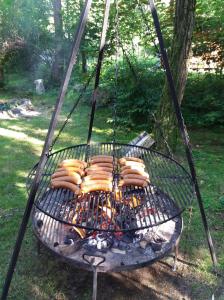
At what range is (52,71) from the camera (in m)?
11.2

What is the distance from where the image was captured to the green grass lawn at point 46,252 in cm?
293

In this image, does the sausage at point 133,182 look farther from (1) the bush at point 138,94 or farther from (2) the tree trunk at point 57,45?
(2) the tree trunk at point 57,45

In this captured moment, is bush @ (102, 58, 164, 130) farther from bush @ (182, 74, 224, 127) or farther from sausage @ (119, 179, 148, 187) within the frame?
sausage @ (119, 179, 148, 187)

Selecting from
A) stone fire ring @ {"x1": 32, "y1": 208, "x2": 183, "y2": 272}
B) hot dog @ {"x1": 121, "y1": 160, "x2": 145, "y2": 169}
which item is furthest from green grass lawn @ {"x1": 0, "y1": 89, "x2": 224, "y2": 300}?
hot dog @ {"x1": 121, "y1": 160, "x2": 145, "y2": 169}

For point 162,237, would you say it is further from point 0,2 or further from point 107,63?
point 0,2

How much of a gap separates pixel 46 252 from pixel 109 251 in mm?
892

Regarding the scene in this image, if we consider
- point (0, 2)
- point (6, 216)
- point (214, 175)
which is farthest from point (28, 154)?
point (0, 2)

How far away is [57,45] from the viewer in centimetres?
1099

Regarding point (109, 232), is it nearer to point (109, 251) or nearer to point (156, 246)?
point (109, 251)

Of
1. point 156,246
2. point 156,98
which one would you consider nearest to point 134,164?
point 156,246

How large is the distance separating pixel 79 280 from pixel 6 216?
1421 mm

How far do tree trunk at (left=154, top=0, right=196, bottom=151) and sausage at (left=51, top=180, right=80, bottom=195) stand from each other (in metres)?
1.80

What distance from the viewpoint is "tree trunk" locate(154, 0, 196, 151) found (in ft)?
15.0

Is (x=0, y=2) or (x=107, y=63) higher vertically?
(x=0, y=2)
